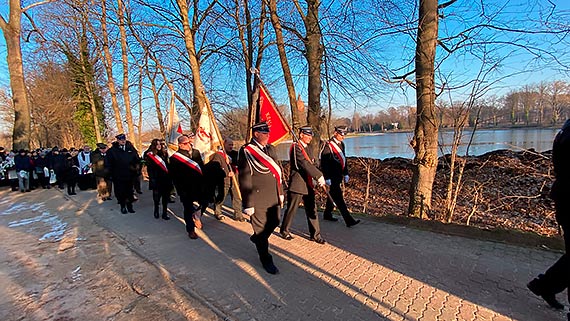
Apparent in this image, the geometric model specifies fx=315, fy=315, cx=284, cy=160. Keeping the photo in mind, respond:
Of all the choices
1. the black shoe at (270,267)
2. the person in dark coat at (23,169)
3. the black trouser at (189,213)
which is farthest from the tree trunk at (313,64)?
the person in dark coat at (23,169)

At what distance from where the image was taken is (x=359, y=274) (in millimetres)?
4121

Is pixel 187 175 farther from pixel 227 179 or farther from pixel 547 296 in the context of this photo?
pixel 547 296

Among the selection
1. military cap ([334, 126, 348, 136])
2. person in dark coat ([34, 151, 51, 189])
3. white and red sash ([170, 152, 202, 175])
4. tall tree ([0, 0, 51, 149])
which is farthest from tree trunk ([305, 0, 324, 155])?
tall tree ([0, 0, 51, 149])

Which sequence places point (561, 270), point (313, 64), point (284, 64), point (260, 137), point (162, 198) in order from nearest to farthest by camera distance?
point (561, 270) < point (260, 137) < point (162, 198) < point (313, 64) < point (284, 64)

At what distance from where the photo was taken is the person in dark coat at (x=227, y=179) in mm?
7035

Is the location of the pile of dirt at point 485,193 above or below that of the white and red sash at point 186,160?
below

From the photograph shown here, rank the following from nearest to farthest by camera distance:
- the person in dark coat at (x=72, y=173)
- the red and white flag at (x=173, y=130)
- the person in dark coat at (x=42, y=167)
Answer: the red and white flag at (x=173, y=130), the person in dark coat at (x=72, y=173), the person in dark coat at (x=42, y=167)

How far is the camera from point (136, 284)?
13.4 ft

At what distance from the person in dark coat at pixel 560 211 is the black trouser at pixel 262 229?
3.01 meters

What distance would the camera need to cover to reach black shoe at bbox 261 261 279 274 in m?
4.23

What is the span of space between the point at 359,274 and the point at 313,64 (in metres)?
7.13

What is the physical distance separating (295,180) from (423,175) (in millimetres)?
3216

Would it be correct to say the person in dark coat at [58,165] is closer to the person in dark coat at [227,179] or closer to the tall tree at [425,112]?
the person in dark coat at [227,179]

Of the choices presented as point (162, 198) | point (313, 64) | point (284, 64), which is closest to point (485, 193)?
point (313, 64)
